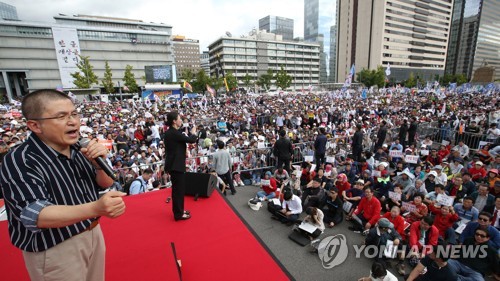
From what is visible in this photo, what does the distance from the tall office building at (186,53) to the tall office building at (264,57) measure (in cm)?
3309

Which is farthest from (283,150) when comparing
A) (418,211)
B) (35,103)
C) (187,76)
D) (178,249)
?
(187,76)

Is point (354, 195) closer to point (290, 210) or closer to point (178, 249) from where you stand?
point (290, 210)

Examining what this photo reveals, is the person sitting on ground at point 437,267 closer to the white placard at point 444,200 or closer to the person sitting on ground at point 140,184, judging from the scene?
the white placard at point 444,200

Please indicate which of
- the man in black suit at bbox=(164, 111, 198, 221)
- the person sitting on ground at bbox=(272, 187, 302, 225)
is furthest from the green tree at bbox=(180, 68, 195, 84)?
the man in black suit at bbox=(164, 111, 198, 221)

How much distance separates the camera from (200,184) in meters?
4.77

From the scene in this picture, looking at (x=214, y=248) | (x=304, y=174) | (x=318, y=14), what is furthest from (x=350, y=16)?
(x=214, y=248)

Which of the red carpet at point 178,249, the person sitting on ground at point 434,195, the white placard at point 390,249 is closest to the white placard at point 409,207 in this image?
the person sitting on ground at point 434,195

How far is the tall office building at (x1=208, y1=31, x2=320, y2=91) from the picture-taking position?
84312mm

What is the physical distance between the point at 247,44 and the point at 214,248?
91.0 meters

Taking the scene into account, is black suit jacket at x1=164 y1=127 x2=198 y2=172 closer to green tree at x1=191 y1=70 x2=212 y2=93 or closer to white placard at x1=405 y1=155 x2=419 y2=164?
white placard at x1=405 y1=155 x2=419 y2=164

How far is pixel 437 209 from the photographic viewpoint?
5.82 m

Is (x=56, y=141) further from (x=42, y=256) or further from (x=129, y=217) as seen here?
(x=129, y=217)

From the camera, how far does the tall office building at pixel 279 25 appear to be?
412 feet

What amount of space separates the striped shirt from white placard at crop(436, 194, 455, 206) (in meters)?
7.38
